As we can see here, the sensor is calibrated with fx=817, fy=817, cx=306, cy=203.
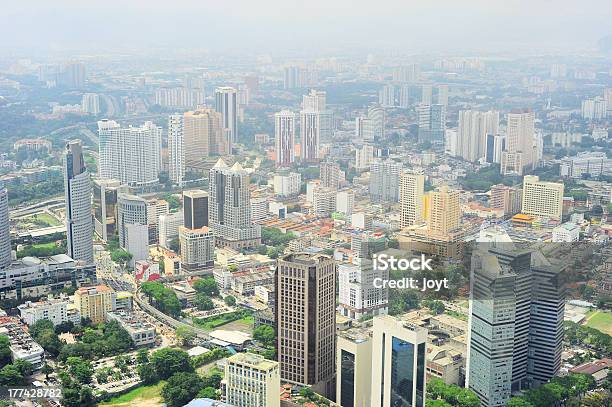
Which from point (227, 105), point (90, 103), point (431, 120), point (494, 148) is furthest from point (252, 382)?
point (90, 103)

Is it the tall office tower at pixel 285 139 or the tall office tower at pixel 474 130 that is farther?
the tall office tower at pixel 285 139

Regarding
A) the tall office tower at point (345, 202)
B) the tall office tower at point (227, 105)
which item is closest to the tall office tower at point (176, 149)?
the tall office tower at point (227, 105)

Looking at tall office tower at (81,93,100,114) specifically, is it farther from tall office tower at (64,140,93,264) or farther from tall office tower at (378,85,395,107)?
tall office tower at (64,140,93,264)

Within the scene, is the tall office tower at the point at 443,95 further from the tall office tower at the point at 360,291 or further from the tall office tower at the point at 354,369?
the tall office tower at the point at 354,369

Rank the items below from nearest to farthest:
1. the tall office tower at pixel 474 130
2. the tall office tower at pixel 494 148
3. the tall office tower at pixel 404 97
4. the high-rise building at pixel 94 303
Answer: the high-rise building at pixel 94 303
the tall office tower at pixel 494 148
the tall office tower at pixel 474 130
the tall office tower at pixel 404 97

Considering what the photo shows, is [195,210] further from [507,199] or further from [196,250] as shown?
[507,199]

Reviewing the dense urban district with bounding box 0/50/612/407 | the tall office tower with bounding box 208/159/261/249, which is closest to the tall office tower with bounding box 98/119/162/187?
the dense urban district with bounding box 0/50/612/407

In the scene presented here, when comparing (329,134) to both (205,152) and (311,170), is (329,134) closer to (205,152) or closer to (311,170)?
(311,170)
